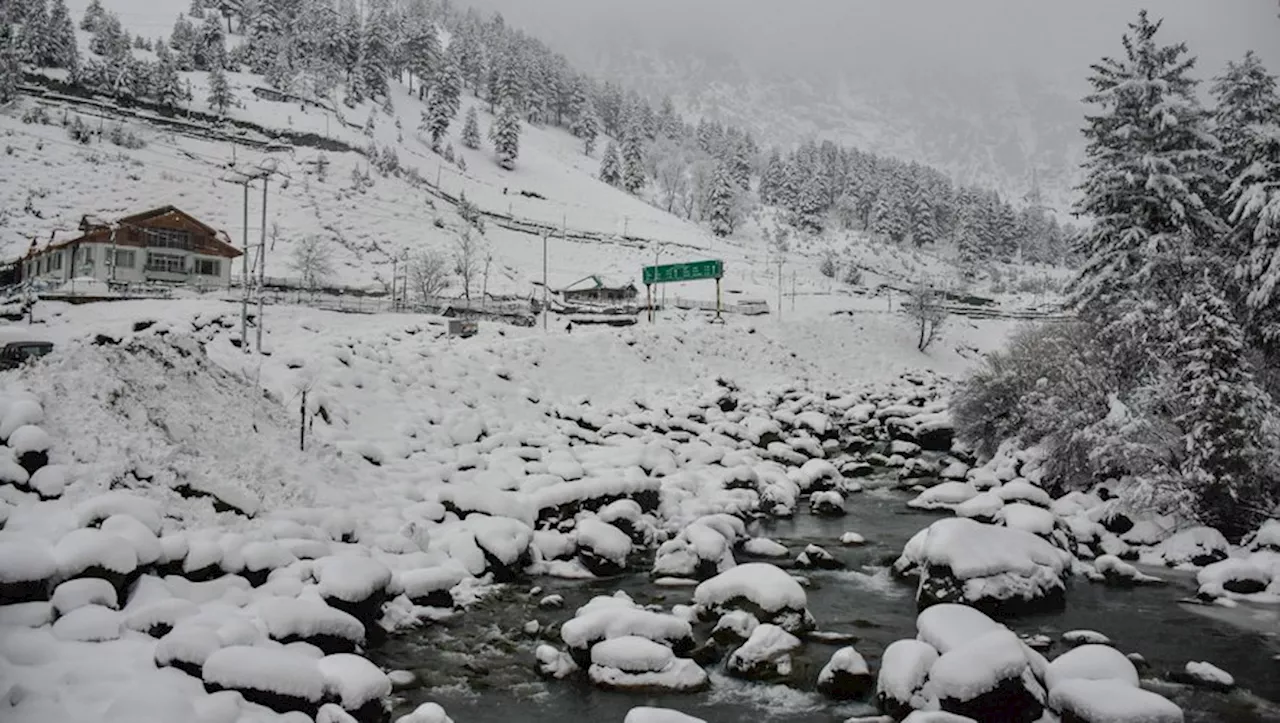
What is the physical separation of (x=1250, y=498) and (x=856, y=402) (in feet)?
78.9

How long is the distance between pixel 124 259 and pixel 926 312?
57.2 meters

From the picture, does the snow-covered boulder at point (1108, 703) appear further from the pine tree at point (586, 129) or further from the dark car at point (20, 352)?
the pine tree at point (586, 129)

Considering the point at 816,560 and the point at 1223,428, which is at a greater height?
the point at 1223,428

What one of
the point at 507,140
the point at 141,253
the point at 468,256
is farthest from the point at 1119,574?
the point at 507,140

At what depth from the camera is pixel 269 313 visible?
33594mm

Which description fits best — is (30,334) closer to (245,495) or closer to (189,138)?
(245,495)

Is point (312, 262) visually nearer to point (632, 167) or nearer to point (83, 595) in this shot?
point (83, 595)

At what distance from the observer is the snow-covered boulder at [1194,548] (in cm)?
1505

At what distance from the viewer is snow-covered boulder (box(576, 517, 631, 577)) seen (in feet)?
47.1

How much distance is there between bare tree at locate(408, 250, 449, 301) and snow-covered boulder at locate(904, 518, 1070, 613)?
4428 centimetres

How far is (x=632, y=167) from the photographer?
114 m

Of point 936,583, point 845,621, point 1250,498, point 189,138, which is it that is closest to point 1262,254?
point 1250,498

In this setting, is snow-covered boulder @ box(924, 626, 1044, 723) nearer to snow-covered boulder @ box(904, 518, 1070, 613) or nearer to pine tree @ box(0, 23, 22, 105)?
snow-covered boulder @ box(904, 518, 1070, 613)

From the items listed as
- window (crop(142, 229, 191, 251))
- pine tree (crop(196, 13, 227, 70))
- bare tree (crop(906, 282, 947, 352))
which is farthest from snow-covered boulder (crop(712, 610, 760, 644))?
pine tree (crop(196, 13, 227, 70))
